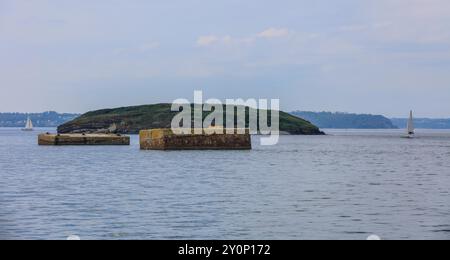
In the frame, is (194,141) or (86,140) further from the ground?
(194,141)

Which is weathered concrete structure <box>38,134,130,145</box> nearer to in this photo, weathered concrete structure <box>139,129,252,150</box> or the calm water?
weathered concrete structure <box>139,129,252,150</box>

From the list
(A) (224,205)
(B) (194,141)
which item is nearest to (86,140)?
(B) (194,141)

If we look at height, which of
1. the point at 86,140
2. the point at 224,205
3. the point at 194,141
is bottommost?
the point at 224,205

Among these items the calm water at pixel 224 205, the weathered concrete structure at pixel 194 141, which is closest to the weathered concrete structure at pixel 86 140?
the weathered concrete structure at pixel 194 141

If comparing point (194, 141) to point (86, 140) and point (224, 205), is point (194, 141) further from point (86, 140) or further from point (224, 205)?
point (224, 205)

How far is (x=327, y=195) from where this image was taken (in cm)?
4103

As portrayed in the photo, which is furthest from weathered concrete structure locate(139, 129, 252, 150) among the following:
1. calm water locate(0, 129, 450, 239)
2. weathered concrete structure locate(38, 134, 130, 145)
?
calm water locate(0, 129, 450, 239)

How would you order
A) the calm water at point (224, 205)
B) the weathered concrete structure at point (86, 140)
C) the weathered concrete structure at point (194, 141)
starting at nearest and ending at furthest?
the calm water at point (224, 205), the weathered concrete structure at point (194, 141), the weathered concrete structure at point (86, 140)

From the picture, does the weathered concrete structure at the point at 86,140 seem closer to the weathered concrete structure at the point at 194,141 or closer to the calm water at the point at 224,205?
the weathered concrete structure at the point at 194,141

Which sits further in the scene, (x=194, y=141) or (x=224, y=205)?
(x=194, y=141)

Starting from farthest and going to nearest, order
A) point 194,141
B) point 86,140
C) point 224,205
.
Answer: point 86,140, point 194,141, point 224,205

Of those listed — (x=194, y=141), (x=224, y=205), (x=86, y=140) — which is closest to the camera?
(x=224, y=205)

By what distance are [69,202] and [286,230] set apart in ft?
48.2
